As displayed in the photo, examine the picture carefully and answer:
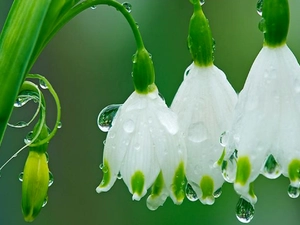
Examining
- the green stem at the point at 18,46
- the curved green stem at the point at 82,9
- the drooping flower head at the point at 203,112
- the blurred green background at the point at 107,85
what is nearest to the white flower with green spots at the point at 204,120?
the drooping flower head at the point at 203,112

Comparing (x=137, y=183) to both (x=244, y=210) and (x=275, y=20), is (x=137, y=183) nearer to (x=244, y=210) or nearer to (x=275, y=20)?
(x=244, y=210)

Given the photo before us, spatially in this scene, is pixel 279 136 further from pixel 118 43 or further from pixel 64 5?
pixel 118 43

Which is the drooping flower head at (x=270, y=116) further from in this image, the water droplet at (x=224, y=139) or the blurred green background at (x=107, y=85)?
the blurred green background at (x=107, y=85)

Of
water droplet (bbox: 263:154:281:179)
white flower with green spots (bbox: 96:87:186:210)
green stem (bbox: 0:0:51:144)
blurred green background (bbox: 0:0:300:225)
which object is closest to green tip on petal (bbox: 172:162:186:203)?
white flower with green spots (bbox: 96:87:186:210)

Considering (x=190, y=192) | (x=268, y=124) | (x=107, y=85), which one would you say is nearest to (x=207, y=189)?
(x=190, y=192)

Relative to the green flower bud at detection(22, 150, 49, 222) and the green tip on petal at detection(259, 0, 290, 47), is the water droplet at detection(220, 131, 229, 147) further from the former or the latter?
the green flower bud at detection(22, 150, 49, 222)

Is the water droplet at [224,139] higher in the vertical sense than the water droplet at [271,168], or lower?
higher
